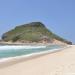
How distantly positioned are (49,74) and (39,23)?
166m

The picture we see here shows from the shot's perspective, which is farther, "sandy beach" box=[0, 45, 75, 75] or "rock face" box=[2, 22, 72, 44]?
"rock face" box=[2, 22, 72, 44]

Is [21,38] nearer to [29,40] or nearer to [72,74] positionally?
[29,40]

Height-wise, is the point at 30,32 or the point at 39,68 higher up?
the point at 30,32

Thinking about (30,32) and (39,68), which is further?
(30,32)

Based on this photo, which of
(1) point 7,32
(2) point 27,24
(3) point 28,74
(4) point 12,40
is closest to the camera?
(3) point 28,74

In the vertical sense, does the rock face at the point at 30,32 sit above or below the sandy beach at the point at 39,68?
above

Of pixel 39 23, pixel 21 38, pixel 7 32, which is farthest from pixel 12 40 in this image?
pixel 39 23

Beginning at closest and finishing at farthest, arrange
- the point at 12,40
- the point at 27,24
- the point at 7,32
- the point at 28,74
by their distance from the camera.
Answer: the point at 28,74
the point at 12,40
the point at 7,32
the point at 27,24

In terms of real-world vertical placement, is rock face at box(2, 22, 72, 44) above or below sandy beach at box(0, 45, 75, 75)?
above

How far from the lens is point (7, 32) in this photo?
165m

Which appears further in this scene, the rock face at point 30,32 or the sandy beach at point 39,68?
the rock face at point 30,32

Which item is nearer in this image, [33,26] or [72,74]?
[72,74]

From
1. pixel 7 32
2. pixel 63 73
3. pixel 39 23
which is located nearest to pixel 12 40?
pixel 7 32

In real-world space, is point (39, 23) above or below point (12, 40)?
above
